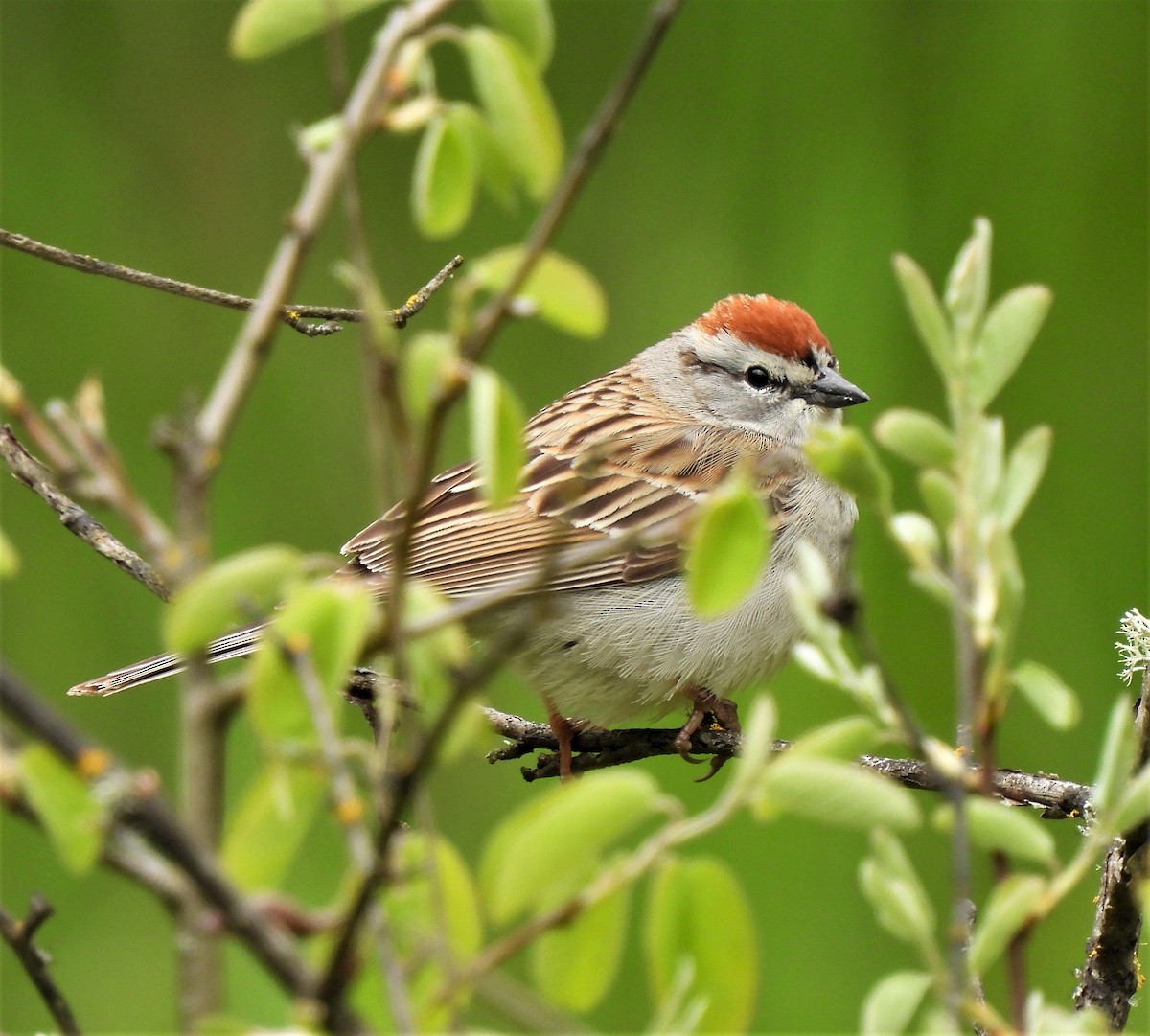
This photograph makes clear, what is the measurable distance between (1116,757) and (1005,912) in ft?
0.19

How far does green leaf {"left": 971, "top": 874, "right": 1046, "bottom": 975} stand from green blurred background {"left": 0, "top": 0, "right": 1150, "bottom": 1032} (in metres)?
1.45

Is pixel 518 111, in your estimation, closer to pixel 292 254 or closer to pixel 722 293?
pixel 292 254

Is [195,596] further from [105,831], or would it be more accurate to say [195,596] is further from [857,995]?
[857,995]

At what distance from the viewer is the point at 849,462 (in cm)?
47

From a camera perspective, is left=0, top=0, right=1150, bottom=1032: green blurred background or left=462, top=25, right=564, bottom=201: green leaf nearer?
left=462, top=25, right=564, bottom=201: green leaf

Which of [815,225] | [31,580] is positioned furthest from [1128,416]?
[31,580]

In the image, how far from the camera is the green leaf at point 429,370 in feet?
1.37

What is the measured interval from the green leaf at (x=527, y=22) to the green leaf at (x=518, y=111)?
0.02 m

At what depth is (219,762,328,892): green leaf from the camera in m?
0.42

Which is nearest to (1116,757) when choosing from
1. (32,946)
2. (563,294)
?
(563,294)

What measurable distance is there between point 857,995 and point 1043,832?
5.04 ft

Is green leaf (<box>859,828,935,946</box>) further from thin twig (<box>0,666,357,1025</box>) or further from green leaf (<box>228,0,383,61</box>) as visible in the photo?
green leaf (<box>228,0,383,61</box>)

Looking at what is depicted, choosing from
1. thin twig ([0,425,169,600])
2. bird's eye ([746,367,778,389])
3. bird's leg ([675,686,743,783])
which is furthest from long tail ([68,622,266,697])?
bird's eye ([746,367,778,389])

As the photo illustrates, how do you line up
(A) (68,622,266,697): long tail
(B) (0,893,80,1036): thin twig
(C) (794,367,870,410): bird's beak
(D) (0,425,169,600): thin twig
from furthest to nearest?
(C) (794,367,870,410): bird's beak → (A) (68,622,266,697): long tail → (D) (0,425,169,600): thin twig → (B) (0,893,80,1036): thin twig
